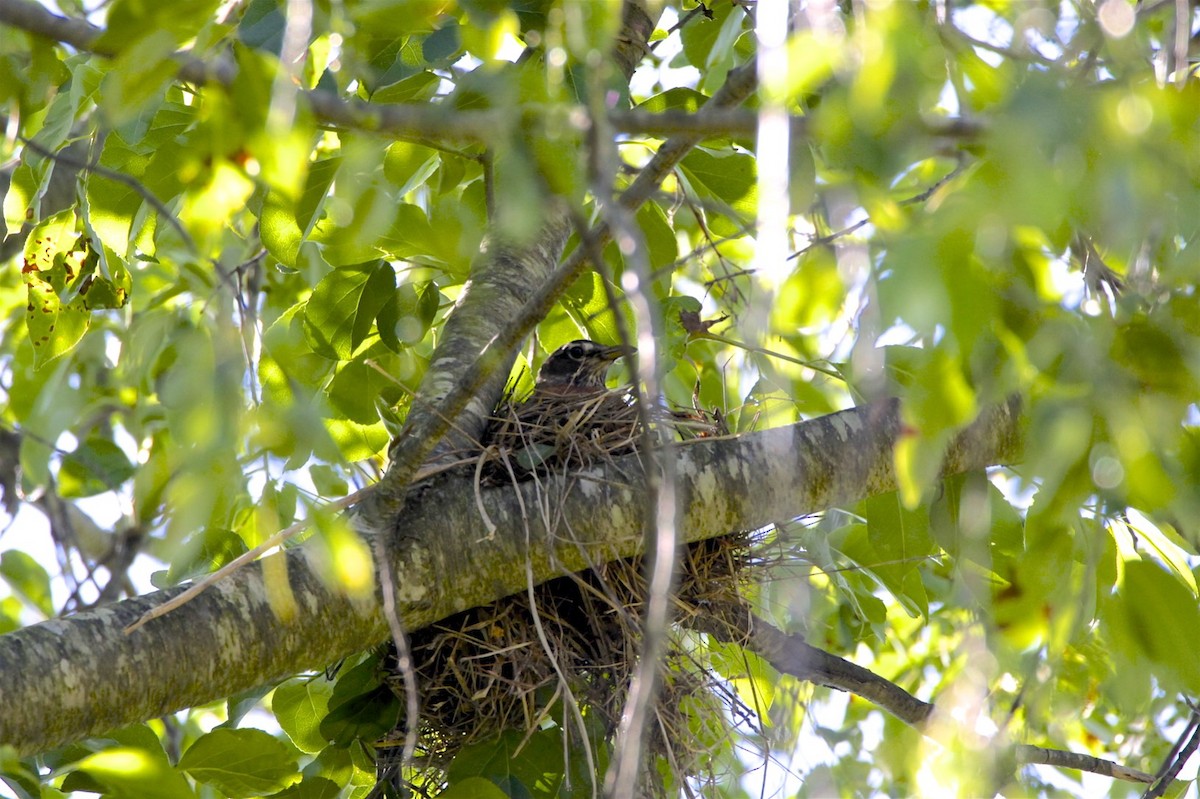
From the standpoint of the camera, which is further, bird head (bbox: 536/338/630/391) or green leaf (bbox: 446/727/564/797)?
bird head (bbox: 536/338/630/391)

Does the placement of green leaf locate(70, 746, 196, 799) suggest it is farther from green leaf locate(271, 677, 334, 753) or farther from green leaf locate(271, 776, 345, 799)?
green leaf locate(271, 677, 334, 753)

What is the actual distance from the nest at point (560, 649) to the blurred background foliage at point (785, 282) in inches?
3.3

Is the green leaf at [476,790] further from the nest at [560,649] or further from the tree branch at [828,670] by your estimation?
the tree branch at [828,670]

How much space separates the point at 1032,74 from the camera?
2.82 ft

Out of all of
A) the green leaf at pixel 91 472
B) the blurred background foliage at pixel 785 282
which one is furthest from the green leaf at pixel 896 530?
the green leaf at pixel 91 472

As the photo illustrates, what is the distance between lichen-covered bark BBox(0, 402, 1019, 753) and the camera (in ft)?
4.76

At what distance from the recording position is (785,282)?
2.83ft

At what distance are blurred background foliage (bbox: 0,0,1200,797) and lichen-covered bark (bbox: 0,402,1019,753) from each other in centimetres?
10

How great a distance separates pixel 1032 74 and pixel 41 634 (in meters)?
1.34

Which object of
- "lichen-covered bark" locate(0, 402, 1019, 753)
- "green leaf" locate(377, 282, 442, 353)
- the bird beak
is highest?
"green leaf" locate(377, 282, 442, 353)

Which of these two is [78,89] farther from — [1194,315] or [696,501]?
[1194,315]

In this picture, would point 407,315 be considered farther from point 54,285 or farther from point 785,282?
point 785,282

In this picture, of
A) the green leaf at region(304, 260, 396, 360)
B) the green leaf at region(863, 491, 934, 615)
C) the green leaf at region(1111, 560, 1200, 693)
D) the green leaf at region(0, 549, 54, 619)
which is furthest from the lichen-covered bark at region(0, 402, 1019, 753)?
the green leaf at region(0, 549, 54, 619)

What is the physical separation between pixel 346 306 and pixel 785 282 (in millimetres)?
1560
